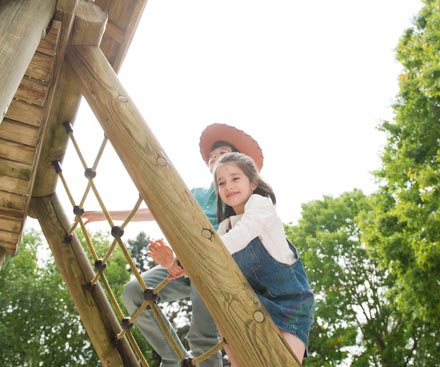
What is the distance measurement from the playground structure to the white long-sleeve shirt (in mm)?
260

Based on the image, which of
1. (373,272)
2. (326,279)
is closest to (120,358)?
(326,279)

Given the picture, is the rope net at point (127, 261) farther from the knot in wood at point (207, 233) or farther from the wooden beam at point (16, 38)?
the wooden beam at point (16, 38)

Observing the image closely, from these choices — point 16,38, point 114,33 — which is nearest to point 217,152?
point 114,33

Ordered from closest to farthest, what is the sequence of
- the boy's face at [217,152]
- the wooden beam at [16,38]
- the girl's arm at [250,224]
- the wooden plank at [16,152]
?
the wooden beam at [16,38], the girl's arm at [250,224], the wooden plank at [16,152], the boy's face at [217,152]

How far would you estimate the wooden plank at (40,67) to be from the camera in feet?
6.28

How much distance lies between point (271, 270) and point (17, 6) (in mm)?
1309

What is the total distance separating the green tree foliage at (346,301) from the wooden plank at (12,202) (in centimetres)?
1267

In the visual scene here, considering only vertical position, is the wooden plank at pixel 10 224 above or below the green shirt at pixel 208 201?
above

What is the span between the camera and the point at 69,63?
6.07 ft

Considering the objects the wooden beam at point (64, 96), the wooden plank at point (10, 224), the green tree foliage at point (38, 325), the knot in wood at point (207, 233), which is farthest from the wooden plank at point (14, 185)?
the green tree foliage at point (38, 325)

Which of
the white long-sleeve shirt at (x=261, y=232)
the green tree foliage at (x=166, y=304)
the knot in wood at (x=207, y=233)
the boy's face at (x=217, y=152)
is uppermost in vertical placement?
the green tree foliage at (x=166, y=304)

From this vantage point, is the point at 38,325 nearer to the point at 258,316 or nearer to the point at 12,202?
the point at 12,202

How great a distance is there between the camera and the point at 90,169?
2.15 metres

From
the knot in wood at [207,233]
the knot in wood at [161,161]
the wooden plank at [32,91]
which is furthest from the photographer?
the wooden plank at [32,91]
